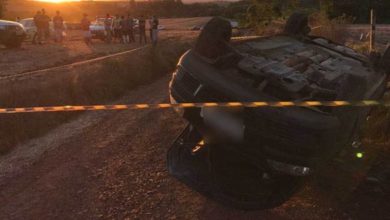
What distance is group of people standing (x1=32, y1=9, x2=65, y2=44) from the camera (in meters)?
25.5

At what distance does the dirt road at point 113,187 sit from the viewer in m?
5.12

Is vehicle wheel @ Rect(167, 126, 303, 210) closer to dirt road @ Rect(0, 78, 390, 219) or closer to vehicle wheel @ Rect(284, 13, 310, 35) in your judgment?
dirt road @ Rect(0, 78, 390, 219)

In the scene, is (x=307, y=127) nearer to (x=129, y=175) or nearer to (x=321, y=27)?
(x=129, y=175)

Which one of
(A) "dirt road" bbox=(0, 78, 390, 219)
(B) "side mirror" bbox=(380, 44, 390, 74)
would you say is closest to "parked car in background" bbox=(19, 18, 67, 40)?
(A) "dirt road" bbox=(0, 78, 390, 219)

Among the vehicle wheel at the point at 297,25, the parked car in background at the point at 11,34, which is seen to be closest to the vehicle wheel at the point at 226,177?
the vehicle wheel at the point at 297,25

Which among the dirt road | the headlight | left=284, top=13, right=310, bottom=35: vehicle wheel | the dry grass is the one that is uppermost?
left=284, top=13, right=310, bottom=35: vehicle wheel

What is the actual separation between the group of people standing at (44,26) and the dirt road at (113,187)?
1860 centimetres

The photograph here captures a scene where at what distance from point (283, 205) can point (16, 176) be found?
10.8ft

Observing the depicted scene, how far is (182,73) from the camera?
503 centimetres

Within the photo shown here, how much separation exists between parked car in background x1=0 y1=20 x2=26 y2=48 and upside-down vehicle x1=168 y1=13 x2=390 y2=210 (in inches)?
684

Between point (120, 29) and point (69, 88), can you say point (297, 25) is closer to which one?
point (69, 88)

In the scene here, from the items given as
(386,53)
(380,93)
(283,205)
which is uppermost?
(386,53)

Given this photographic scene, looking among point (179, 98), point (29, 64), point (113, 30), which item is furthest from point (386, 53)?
point (113, 30)

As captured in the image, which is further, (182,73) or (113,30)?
(113,30)
